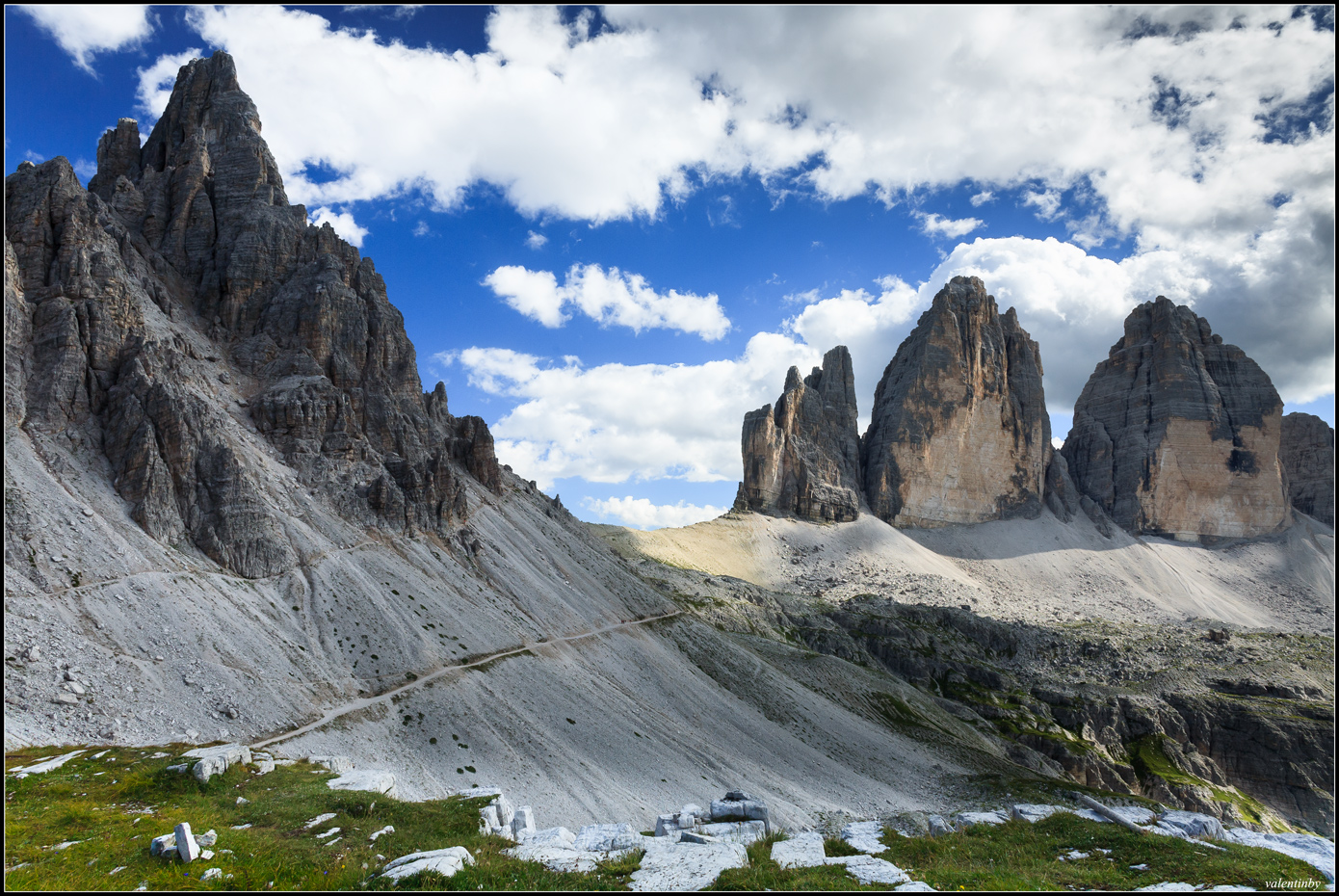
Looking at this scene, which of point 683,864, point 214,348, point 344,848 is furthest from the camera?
point 214,348

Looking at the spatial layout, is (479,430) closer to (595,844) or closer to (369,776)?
(369,776)

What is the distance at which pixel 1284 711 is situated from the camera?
319ft

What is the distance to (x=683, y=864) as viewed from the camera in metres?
20.3

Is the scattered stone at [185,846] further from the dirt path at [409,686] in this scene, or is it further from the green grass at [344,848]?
the dirt path at [409,686]

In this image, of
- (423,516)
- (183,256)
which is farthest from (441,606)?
(183,256)

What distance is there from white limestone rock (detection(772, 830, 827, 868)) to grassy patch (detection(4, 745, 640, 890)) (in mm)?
4537

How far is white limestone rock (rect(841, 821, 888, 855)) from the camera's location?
24.4 metres

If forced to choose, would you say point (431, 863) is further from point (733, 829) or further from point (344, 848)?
point (733, 829)

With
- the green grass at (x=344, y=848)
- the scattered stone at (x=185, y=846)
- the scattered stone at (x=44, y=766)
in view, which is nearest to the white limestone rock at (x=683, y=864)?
the green grass at (x=344, y=848)

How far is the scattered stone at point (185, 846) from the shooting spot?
728 inches

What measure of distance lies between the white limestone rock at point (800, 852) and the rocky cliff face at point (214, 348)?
164 ft

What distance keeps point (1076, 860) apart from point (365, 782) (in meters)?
29.4

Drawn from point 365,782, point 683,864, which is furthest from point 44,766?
point 683,864

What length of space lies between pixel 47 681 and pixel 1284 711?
135462 mm
